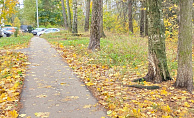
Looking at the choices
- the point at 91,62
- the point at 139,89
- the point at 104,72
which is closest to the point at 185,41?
the point at 139,89

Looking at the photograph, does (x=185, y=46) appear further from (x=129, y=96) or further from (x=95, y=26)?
(x=95, y=26)

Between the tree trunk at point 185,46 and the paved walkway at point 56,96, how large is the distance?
2391mm

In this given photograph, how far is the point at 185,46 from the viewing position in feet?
17.9

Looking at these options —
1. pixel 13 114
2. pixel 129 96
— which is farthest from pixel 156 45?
pixel 13 114

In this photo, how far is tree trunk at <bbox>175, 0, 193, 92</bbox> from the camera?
17.6 feet

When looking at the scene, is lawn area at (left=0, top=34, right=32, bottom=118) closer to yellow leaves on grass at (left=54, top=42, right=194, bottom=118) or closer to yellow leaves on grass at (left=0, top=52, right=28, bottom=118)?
yellow leaves on grass at (left=0, top=52, right=28, bottom=118)

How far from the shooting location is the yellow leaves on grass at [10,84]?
442cm

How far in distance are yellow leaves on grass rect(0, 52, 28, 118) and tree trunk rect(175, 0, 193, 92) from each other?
161 inches

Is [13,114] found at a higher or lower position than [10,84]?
lower

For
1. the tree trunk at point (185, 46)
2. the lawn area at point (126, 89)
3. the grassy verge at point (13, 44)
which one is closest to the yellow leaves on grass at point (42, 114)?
the lawn area at point (126, 89)

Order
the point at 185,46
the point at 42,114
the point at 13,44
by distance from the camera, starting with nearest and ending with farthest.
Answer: the point at 42,114
the point at 185,46
the point at 13,44

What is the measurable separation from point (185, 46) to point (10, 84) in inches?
185

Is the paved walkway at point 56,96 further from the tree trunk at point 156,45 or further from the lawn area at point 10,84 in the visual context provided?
the tree trunk at point 156,45

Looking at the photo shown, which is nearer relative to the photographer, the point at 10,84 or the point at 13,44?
the point at 10,84
